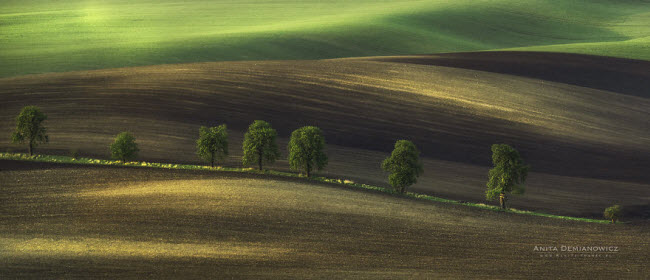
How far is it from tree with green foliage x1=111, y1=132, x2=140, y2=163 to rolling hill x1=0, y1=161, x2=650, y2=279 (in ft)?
8.27

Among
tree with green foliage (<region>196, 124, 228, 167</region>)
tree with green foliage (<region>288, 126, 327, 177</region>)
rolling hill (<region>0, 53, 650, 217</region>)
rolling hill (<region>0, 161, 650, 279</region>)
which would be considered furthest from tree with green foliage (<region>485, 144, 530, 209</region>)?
tree with green foliage (<region>196, 124, 228, 167</region>)

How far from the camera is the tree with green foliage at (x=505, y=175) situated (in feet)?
123

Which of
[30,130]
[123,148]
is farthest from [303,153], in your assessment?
[30,130]

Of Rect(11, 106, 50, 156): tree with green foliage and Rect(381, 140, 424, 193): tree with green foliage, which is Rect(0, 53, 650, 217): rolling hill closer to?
Rect(11, 106, 50, 156): tree with green foliage

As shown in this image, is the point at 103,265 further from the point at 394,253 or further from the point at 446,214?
the point at 446,214

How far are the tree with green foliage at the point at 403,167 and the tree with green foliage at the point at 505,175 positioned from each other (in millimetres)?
4245

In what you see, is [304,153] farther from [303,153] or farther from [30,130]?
[30,130]

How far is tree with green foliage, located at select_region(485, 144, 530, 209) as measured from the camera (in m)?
37.4

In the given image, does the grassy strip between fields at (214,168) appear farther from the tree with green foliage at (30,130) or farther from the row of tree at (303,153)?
the tree with green foliage at (30,130)

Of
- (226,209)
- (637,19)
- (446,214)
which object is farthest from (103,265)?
(637,19)

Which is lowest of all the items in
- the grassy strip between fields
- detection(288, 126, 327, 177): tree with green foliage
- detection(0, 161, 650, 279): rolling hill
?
detection(0, 161, 650, 279): rolling hill

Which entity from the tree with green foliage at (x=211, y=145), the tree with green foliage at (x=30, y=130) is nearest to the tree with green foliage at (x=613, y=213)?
the tree with green foliage at (x=211, y=145)

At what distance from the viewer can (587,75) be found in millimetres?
67688

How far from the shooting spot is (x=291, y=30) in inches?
3484
